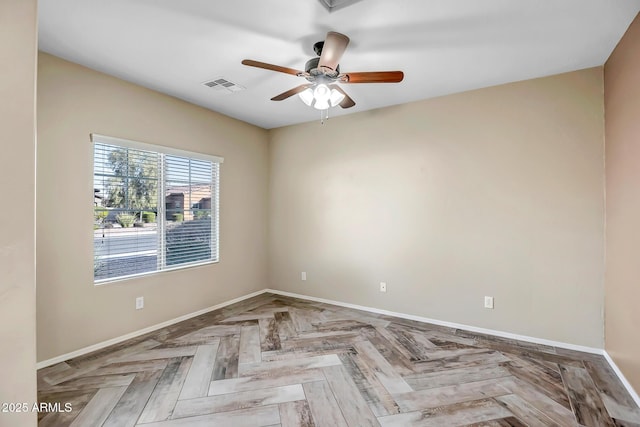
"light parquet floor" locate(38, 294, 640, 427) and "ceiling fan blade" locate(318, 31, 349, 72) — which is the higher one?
"ceiling fan blade" locate(318, 31, 349, 72)

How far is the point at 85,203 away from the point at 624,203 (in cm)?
459

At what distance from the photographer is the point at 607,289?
2.59m

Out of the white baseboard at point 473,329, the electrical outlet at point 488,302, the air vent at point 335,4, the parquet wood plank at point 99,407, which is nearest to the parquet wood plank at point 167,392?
the parquet wood plank at point 99,407

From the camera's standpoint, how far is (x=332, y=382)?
230cm

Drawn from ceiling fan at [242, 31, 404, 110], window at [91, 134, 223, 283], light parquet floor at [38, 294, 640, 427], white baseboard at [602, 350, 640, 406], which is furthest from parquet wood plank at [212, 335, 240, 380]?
white baseboard at [602, 350, 640, 406]

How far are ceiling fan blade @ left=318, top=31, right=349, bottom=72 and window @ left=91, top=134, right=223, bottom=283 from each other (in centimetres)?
223

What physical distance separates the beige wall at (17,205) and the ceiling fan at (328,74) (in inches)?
45.3

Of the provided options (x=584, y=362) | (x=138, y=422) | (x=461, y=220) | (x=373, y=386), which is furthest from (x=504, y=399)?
(x=138, y=422)

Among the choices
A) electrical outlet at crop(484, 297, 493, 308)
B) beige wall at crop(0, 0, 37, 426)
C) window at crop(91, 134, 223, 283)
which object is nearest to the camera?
beige wall at crop(0, 0, 37, 426)

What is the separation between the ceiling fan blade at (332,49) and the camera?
1.92m

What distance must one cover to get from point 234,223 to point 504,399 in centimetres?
359

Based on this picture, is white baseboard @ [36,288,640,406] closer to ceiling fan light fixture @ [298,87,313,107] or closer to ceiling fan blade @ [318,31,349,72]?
ceiling fan light fixture @ [298,87,313,107]

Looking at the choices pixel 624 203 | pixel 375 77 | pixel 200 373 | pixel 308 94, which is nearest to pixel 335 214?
pixel 308 94

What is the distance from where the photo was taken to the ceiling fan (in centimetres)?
201
